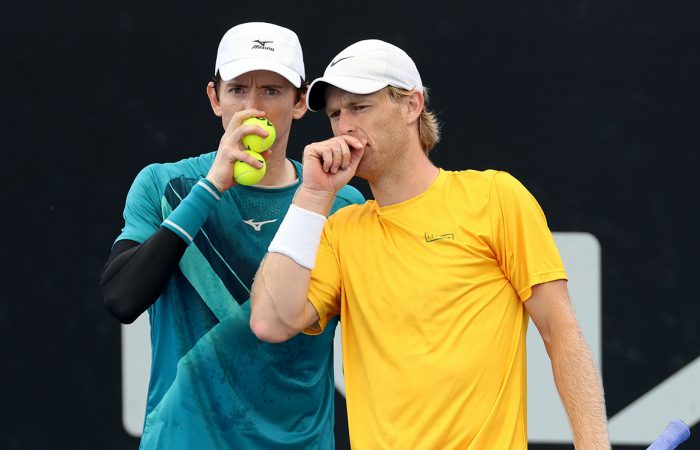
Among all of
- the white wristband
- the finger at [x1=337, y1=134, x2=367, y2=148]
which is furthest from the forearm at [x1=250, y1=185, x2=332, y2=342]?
the finger at [x1=337, y1=134, x2=367, y2=148]

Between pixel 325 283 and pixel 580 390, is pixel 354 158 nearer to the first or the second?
pixel 325 283

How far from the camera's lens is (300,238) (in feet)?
8.09

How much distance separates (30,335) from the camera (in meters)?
3.80

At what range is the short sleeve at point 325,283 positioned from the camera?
8.34 feet

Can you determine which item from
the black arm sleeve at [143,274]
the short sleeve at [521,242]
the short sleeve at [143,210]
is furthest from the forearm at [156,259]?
the short sleeve at [521,242]

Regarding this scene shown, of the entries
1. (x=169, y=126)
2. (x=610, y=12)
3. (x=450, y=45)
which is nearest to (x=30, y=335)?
(x=169, y=126)

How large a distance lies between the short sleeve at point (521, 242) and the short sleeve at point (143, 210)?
2.69ft

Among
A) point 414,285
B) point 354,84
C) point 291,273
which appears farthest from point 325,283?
point 354,84

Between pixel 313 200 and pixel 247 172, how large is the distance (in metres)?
0.19

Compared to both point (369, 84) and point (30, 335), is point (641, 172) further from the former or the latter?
point (30, 335)

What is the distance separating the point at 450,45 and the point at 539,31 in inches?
11.2

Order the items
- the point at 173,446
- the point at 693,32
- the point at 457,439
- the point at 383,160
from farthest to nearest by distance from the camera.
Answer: the point at 693,32 < the point at 173,446 < the point at 383,160 < the point at 457,439

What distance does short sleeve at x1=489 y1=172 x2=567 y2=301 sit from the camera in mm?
2418

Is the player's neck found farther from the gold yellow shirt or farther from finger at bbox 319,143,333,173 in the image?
finger at bbox 319,143,333,173
